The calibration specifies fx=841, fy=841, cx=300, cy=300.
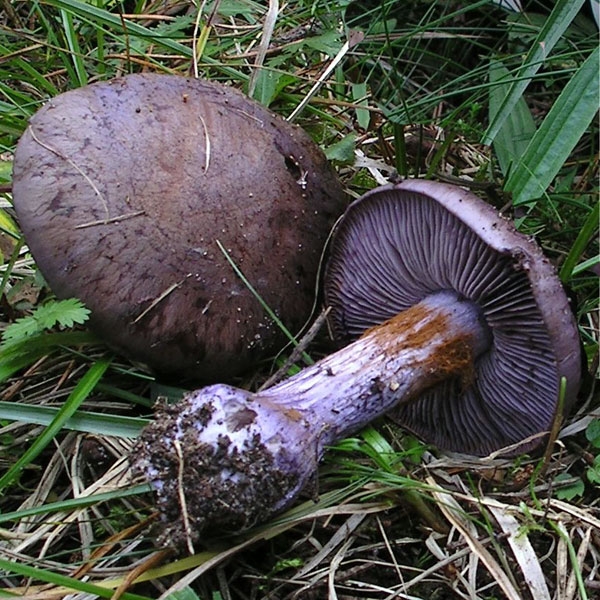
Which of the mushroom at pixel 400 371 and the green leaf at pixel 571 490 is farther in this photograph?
the green leaf at pixel 571 490

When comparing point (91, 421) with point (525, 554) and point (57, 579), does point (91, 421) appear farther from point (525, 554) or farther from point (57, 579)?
point (525, 554)

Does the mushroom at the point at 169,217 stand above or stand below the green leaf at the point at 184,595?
above

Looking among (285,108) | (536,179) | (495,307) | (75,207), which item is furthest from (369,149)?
(75,207)

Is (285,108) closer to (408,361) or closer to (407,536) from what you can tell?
(408,361)

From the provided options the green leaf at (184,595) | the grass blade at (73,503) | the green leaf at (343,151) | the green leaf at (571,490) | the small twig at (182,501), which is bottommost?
the grass blade at (73,503)

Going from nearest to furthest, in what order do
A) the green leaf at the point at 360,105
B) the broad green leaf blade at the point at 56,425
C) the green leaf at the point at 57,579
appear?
the green leaf at the point at 57,579 < the broad green leaf blade at the point at 56,425 < the green leaf at the point at 360,105

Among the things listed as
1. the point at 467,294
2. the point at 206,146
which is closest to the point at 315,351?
the point at 467,294

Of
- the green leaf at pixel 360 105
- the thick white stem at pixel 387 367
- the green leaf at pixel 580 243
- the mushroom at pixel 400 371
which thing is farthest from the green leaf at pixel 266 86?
the green leaf at pixel 580 243

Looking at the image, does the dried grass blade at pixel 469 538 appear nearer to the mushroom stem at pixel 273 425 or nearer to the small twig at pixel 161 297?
the mushroom stem at pixel 273 425
